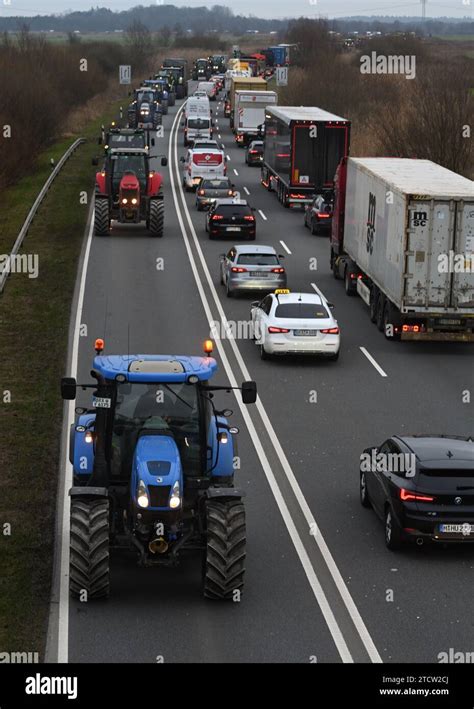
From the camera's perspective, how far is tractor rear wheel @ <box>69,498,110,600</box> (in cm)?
1504

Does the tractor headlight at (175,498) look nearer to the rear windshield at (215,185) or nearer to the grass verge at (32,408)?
the grass verge at (32,408)

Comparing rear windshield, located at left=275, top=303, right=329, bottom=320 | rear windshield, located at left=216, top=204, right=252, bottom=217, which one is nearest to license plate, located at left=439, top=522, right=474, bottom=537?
rear windshield, located at left=275, top=303, right=329, bottom=320

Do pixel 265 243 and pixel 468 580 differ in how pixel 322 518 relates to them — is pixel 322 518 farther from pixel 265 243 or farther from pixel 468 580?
pixel 265 243

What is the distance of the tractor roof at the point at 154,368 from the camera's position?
1514cm

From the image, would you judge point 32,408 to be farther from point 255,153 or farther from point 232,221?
point 255,153

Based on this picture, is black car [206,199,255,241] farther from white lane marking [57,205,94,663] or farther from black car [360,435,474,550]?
black car [360,435,474,550]

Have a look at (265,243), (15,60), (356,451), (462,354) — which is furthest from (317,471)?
(15,60)

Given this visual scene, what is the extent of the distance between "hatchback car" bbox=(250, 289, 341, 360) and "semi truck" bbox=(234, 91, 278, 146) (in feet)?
166

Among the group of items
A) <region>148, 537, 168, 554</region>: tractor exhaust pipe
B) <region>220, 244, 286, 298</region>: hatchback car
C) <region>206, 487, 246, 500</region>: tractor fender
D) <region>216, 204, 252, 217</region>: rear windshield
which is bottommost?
<region>216, 204, 252, 217</region>: rear windshield

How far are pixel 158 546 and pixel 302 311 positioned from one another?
50.4 feet

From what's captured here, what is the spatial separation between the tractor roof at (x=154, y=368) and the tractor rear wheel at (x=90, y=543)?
4.53ft

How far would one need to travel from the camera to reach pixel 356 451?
22.5m

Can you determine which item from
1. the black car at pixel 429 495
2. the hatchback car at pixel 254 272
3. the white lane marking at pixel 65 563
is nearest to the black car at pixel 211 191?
the hatchback car at pixel 254 272

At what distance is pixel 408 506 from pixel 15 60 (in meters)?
76.4
